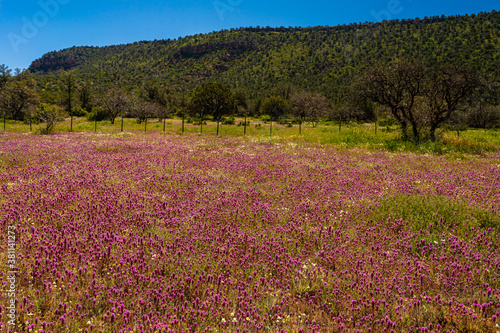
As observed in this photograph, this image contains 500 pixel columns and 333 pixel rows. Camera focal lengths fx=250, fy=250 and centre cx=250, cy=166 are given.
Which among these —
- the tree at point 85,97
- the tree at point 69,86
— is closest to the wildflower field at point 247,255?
the tree at point 69,86

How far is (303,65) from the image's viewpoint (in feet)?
446

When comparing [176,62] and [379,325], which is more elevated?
[176,62]

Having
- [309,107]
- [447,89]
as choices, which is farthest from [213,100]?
[447,89]

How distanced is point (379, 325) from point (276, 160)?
11.3 meters

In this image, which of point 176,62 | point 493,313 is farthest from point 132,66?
point 493,313

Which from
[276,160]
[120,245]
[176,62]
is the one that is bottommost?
[120,245]

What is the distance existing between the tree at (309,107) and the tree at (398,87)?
4986cm

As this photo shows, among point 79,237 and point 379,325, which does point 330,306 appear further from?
point 79,237

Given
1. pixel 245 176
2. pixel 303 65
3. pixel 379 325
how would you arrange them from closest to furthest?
pixel 379 325, pixel 245 176, pixel 303 65

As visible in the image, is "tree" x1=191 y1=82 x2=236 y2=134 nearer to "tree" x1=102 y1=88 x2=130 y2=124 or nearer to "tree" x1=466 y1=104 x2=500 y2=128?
"tree" x1=102 y1=88 x2=130 y2=124

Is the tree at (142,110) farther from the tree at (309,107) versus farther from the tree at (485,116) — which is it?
the tree at (485,116)

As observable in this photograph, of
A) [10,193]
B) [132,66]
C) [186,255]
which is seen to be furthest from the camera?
[132,66]

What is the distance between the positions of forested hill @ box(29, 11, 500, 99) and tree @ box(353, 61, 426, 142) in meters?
55.9

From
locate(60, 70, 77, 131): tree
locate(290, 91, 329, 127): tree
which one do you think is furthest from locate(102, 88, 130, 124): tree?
locate(290, 91, 329, 127): tree
